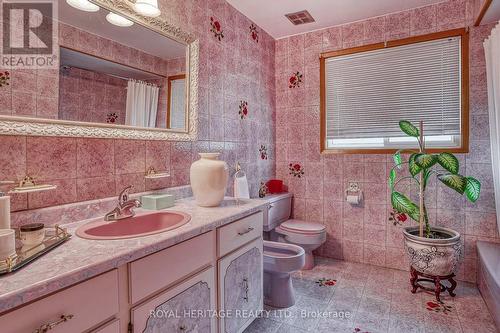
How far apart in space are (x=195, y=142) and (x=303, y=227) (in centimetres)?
132

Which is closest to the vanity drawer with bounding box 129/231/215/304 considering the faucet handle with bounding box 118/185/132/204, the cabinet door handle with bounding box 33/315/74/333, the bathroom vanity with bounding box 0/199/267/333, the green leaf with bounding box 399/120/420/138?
the bathroom vanity with bounding box 0/199/267/333

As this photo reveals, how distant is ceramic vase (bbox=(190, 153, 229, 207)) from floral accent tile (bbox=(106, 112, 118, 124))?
49cm

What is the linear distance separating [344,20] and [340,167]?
4.69ft

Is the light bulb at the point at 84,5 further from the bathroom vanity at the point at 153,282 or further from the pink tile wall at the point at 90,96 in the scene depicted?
the bathroom vanity at the point at 153,282

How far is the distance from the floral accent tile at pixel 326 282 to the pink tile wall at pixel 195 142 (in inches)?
39.7

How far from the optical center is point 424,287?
230 centimetres

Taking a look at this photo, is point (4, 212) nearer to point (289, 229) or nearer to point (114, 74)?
point (114, 74)

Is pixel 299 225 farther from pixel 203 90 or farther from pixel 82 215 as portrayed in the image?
pixel 82 215

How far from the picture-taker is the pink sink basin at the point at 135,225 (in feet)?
3.94

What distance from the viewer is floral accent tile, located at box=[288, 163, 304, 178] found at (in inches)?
120

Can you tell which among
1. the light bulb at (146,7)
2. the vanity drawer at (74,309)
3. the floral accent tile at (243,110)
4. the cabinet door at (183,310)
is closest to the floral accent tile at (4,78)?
the light bulb at (146,7)

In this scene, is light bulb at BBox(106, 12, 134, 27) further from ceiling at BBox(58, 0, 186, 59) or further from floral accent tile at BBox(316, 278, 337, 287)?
floral accent tile at BBox(316, 278, 337, 287)

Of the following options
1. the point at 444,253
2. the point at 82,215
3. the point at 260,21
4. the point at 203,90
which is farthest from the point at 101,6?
the point at 444,253

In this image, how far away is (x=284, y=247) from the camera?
2.25m
